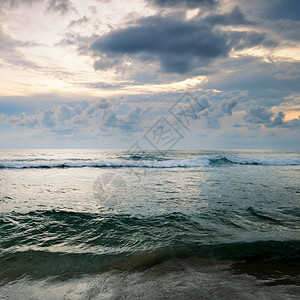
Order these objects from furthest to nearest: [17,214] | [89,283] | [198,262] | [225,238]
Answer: [17,214] → [225,238] → [198,262] → [89,283]

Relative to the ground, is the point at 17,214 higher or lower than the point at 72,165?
higher

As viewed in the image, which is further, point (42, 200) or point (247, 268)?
point (42, 200)

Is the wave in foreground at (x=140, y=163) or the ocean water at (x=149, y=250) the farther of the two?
the wave in foreground at (x=140, y=163)

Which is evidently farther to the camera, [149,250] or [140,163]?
[140,163]

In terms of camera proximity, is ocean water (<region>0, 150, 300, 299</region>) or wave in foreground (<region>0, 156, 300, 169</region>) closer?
ocean water (<region>0, 150, 300, 299</region>)

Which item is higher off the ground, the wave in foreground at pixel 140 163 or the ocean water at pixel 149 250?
the ocean water at pixel 149 250

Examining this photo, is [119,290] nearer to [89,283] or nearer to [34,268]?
[89,283]

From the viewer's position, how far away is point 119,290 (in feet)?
9.14

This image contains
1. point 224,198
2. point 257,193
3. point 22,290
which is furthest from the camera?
point 257,193

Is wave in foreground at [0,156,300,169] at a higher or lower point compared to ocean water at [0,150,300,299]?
lower

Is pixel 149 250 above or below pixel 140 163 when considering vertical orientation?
above

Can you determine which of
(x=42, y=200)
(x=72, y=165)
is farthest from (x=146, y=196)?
(x=72, y=165)

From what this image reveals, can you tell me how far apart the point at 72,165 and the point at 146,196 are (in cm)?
2078

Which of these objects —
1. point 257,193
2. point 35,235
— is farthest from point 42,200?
point 257,193
